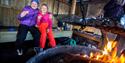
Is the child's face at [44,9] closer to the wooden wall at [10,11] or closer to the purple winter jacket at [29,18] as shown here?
the purple winter jacket at [29,18]

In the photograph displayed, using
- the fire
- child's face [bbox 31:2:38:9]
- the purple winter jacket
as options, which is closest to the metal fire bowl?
the fire

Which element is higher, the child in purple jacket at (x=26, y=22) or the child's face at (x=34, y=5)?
the child's face at (x=34, y=5)

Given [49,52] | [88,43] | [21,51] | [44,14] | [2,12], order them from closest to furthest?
[49,52]
[21,51]
[44,14]
[2,12]
[88,43]

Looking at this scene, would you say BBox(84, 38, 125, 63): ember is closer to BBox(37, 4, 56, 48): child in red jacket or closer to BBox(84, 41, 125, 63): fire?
BBox(84, 41, 125, 63): fire

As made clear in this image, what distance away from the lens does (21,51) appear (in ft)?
25.3

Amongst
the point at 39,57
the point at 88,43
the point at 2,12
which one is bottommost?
the point at 88,43

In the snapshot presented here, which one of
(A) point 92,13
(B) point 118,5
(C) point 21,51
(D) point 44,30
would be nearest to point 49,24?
(D) point 44,30

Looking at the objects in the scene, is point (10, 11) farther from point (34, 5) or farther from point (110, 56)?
point (110, 56)

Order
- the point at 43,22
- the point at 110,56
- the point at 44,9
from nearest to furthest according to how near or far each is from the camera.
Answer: the point at 110,56, the point at 44,9, the point at 43,22

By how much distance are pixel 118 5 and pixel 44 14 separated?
396cm

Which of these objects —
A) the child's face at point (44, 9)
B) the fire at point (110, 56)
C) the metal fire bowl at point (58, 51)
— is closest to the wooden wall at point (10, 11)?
the child's face at point (44, 9)

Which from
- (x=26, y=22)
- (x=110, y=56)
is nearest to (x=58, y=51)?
(x=110, y=56)

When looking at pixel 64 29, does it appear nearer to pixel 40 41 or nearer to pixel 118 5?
pixel 40 41

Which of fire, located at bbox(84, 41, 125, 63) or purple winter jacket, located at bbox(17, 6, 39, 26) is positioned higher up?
purple winter jacket, located at bbox(17, 6, 39, 26)
